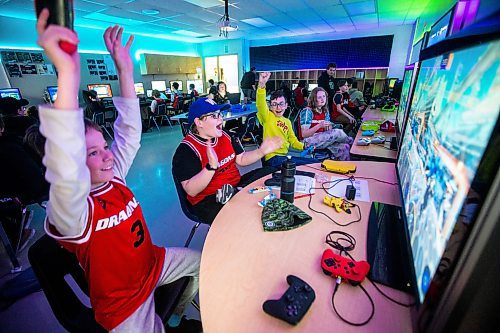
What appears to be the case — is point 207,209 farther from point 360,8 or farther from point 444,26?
point 360,8

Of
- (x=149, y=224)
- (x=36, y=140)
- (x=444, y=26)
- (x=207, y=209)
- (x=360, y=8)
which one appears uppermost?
(x=360, y=8)

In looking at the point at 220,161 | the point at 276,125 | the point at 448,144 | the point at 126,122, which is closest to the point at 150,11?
the point at 276,125

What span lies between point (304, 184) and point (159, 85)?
9.02m

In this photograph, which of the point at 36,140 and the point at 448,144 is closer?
the point at 448,144

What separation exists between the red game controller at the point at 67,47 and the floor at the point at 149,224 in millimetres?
1551

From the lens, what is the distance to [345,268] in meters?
0.77

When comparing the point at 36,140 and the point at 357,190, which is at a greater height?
the point at 36,140

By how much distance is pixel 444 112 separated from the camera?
598 millimetres

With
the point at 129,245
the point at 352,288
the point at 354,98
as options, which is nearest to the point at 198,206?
the point at 129,245

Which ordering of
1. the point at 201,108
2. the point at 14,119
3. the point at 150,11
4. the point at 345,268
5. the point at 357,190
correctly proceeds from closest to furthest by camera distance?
the point at 345,268, the point at 357,190, the point at 201,108, the point at 14,119, the point at 150,11

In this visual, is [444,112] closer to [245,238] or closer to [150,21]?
[245,238]

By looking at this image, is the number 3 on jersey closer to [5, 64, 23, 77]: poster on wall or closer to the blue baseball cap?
the blue baseball cap

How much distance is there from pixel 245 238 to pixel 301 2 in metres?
5.39

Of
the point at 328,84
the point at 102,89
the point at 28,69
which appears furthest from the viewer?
the point at 102,89
